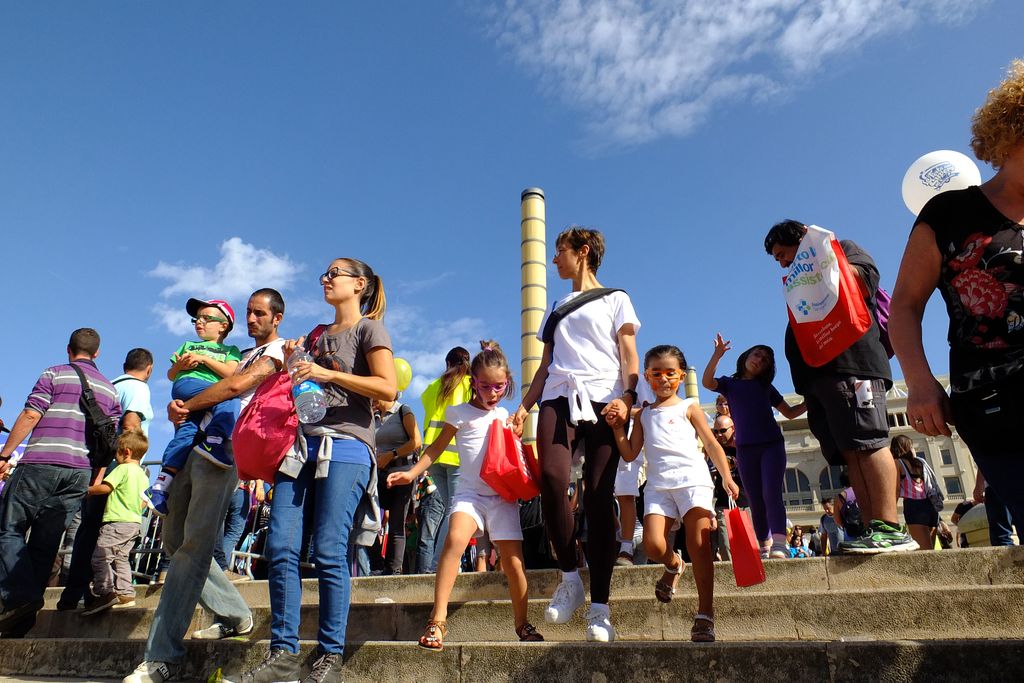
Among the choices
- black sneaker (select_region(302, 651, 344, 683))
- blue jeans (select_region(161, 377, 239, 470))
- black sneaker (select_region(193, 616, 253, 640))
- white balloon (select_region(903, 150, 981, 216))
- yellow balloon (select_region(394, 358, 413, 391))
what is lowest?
black sneaker (select_region(302, 651, 344, 683))

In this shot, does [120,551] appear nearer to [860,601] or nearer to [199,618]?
[199,618]

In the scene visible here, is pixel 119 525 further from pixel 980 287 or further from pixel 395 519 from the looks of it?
pixel 980 287

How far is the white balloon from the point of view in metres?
5.43

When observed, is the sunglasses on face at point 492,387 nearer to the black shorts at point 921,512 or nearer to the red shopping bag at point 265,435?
the red shopping bag at point 265,435

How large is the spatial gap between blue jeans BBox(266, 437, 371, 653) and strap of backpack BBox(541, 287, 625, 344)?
1202 millimetres

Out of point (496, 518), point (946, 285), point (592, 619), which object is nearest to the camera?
point (946, 285)

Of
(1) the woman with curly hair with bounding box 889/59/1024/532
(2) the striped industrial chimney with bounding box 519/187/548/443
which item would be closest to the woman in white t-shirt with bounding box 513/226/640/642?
(1) the woman with curly hair with bounding box 889/59/1024/532

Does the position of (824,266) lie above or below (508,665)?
above

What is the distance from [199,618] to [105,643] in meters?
0.72

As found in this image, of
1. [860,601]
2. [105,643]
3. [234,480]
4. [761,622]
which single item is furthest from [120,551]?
[860,601]

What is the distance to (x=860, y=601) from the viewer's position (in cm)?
331

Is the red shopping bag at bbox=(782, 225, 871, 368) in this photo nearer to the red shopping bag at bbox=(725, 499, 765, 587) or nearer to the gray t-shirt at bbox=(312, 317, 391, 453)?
the red shopping bag at bbox=(725, 499, 765, 587)

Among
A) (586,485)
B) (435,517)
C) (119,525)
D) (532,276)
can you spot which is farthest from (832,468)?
(586,485)

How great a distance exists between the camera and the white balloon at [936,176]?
5434 millimetres
